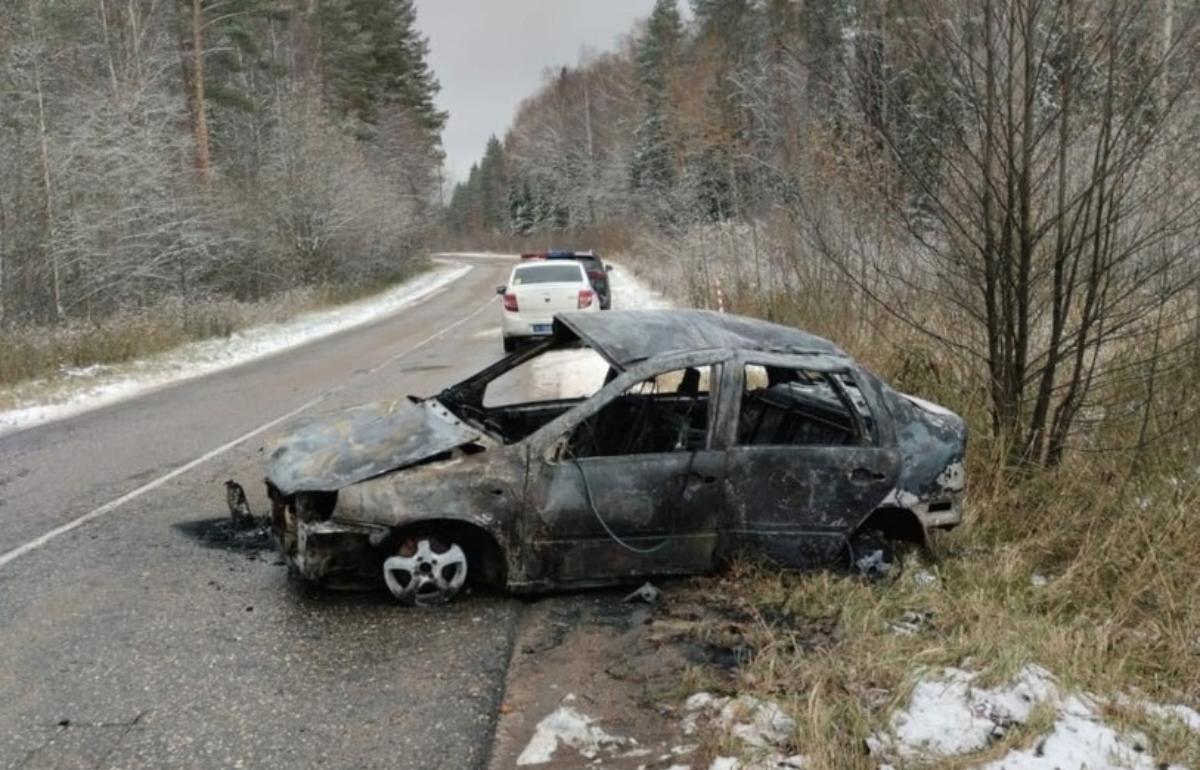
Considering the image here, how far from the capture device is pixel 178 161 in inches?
962

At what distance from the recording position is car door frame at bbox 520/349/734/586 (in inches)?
181

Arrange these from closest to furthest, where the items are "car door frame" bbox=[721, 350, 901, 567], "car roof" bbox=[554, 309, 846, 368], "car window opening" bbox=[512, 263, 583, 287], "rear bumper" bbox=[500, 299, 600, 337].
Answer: "car door frame" bbox=[721, 350, 901, 567] < "car roof" bbox=[554, 309, 846, 368] < "rear bumper" bbox=[500, 299, 600, 337] < "car window opening" bbox=[512, 263, 583, 287]

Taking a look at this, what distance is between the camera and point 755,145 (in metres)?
19.4

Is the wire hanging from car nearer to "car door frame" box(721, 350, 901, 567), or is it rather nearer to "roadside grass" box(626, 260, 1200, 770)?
"car door frame" box(721, 350, 901, 567)

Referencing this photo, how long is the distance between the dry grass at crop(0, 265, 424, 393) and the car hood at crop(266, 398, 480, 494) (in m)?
10.1

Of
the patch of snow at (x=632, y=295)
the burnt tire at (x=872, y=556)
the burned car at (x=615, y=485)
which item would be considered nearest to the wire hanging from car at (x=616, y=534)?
the burned car at (x=615, y=485)

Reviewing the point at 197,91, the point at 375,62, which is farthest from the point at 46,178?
the point at 375,62

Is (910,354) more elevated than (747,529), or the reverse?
(910,354)

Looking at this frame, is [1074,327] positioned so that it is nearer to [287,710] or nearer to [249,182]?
[287,710]

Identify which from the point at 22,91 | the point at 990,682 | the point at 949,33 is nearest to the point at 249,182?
the point at 22,91

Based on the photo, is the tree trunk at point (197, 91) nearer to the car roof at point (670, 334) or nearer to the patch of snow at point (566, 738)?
the car roof at point (670, 334)

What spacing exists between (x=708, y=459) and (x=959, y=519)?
165 cm

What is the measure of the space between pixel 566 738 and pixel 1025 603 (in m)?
2.65

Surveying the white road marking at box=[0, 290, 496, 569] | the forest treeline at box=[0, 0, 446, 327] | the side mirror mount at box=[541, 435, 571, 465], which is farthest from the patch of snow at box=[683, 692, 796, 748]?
the forest treeline at box=[0, 0, 446, 327]
